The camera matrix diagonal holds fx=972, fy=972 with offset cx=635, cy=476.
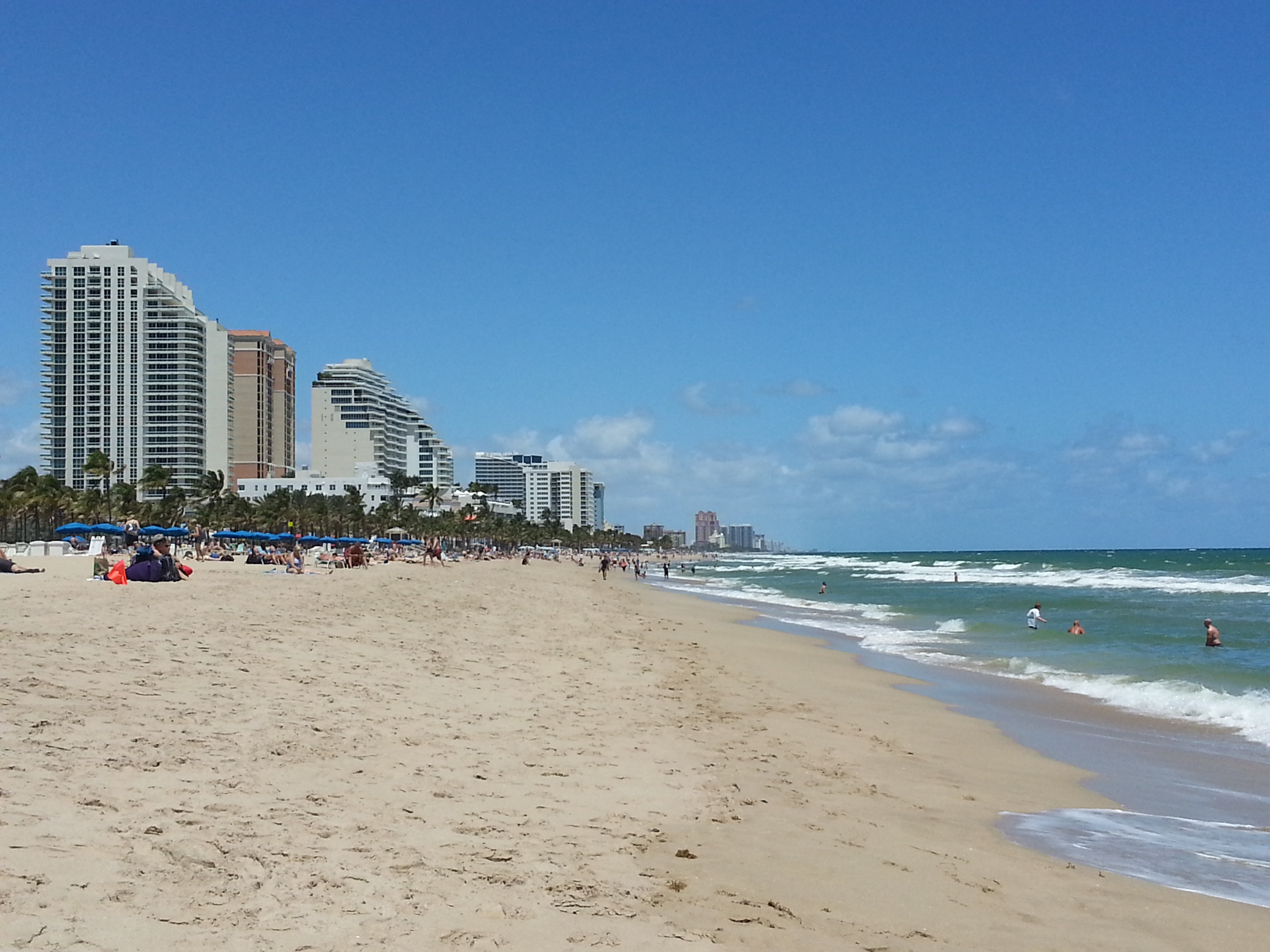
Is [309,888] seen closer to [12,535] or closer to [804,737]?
[804,737]

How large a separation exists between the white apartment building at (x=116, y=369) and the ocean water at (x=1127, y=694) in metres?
102

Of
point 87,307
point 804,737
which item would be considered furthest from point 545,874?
point 87,307

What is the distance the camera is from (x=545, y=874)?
5.03 meters

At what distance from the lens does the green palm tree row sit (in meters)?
75.1

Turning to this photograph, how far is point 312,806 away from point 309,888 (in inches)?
50.6

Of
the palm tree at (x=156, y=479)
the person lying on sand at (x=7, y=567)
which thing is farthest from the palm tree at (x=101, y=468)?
the person lying on sand at (x=7, y=567)

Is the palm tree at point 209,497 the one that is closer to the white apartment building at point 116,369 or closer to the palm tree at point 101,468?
the palm tree at point 101,468

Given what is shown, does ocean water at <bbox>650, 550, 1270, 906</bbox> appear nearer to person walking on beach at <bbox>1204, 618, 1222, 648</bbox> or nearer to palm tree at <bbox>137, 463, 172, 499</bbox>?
person walking on beach at <bbox>1204, 618, 1222, 648</bbox>

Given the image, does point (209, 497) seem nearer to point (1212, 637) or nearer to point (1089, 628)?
point (1089, 628)

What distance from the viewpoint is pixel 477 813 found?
6008 mm

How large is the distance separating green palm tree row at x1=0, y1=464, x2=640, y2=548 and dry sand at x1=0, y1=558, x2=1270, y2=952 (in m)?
49.2

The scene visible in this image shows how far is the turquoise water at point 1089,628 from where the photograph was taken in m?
15.3

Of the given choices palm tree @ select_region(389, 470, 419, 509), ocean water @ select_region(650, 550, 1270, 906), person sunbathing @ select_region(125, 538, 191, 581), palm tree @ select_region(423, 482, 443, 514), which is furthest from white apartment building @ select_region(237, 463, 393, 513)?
person sunbathing @ select_region(125, 538, 191, 581)

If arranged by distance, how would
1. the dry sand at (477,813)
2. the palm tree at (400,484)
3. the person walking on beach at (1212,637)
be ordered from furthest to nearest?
the palm tree at (400,484)
the person walking on beach at (1212,637)
the dry sand at (477,813)
